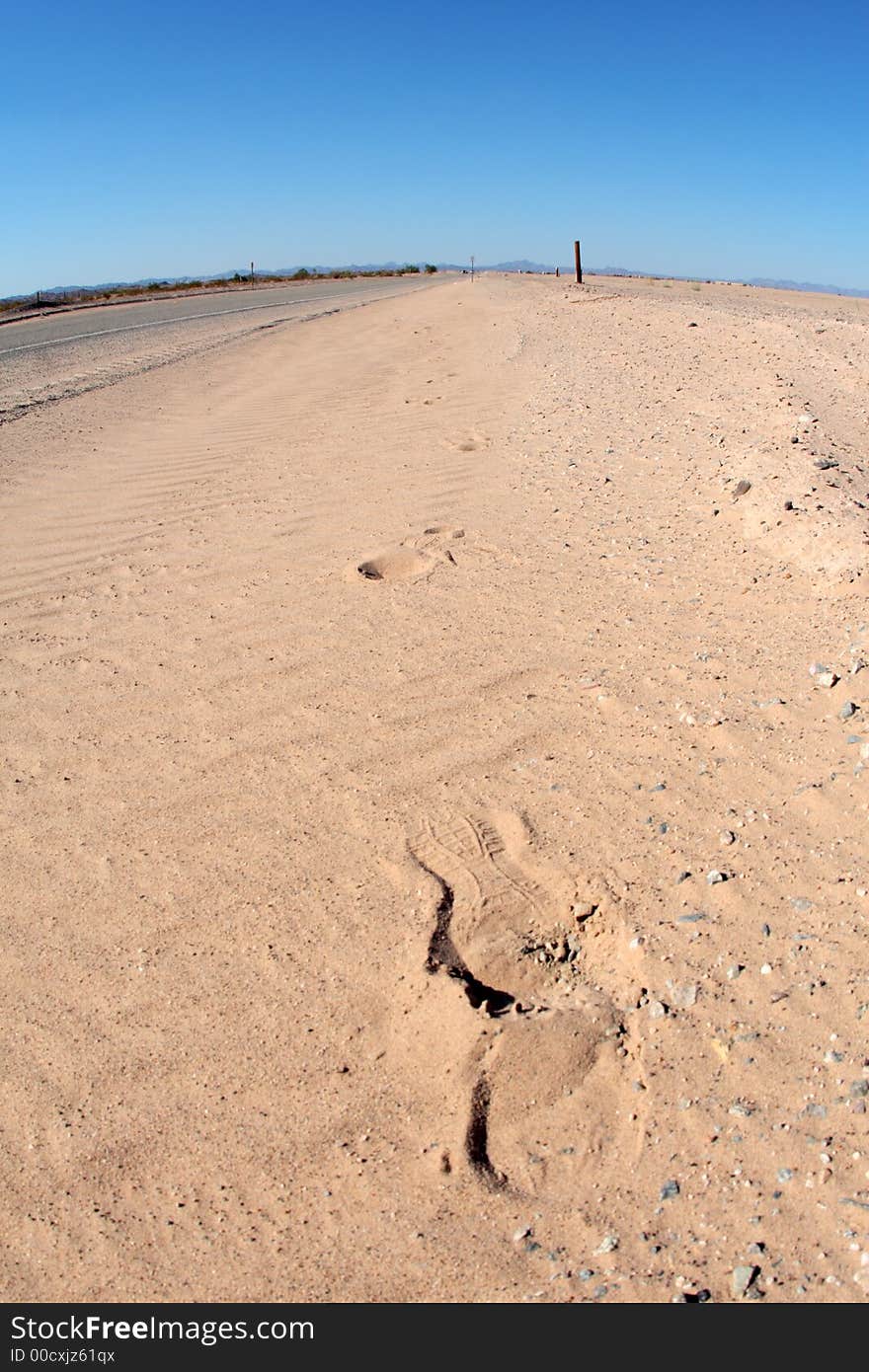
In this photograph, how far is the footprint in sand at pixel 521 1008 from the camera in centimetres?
224

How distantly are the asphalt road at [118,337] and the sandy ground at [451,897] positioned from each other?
617 cm

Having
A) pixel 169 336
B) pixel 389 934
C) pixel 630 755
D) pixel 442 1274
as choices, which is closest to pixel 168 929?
pixel 389 934

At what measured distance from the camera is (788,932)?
100 inches

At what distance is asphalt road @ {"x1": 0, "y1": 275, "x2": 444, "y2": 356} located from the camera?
16484 millimetres

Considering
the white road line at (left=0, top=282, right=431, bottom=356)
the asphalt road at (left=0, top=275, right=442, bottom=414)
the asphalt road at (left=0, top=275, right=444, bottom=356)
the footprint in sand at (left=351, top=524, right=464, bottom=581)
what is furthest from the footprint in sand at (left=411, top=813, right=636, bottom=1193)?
the asphalt road at (left=0, top=275, right=444, bottom=356)

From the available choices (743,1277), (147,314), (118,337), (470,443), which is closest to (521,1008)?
(743,1277)

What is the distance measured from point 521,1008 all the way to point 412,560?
9.86ft

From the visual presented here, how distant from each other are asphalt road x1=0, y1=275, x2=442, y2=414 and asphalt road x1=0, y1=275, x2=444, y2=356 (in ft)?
0.05

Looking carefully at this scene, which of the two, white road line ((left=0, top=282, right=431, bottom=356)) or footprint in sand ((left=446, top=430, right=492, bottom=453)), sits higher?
white road line ((left=0, top=282, right=431, bottom=356))

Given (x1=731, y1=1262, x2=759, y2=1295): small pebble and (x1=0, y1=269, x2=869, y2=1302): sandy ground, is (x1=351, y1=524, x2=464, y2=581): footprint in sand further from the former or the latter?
(x1=731, y1=1262, x2=759, y2=1295): small pebble

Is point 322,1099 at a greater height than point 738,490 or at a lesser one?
lesser

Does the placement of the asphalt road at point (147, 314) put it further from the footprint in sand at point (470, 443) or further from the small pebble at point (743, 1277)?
the small pebble at point (743, 1277)

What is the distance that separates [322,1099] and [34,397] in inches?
377

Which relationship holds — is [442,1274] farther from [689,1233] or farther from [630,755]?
[630,755]
